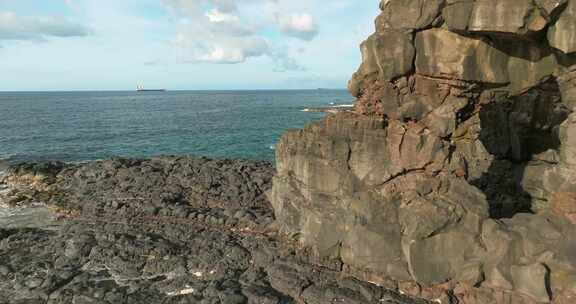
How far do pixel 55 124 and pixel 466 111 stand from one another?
95766 mm

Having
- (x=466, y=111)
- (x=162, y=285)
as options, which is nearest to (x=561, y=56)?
(x=466, y=111)

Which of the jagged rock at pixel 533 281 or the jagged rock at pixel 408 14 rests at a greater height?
the jagged rock at pixel 408 14

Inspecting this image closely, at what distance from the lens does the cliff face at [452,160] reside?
16953mm

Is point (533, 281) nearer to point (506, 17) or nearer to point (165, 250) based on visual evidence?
point (506, 17)

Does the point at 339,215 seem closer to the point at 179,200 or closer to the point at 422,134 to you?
the point at 422,134

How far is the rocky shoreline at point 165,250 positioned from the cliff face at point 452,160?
1873 mm

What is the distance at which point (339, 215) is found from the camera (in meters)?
21.4

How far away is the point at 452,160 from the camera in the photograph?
20.3 m

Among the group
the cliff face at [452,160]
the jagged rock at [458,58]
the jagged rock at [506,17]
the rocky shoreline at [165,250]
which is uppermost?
the jagged rock at [506,17]

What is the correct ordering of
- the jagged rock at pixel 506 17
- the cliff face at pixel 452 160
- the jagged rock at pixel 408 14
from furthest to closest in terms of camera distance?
the jagged rock at pixel 408 14
the cliff face at pixel 452 160
the jagged rock at pixel 506 17

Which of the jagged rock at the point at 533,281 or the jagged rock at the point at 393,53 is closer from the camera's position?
the jagged rock at the point at 533,281

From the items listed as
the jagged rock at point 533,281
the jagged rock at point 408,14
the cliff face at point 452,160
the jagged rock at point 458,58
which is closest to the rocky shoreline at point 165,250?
the cliff face at point 452,160

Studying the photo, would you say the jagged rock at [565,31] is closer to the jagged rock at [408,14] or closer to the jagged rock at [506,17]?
the jagged rock at [506,17]

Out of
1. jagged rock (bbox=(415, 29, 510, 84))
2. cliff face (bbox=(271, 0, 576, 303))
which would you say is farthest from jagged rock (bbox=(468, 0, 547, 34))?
jagged rock (bbox=(415, 29, 510, 84))
